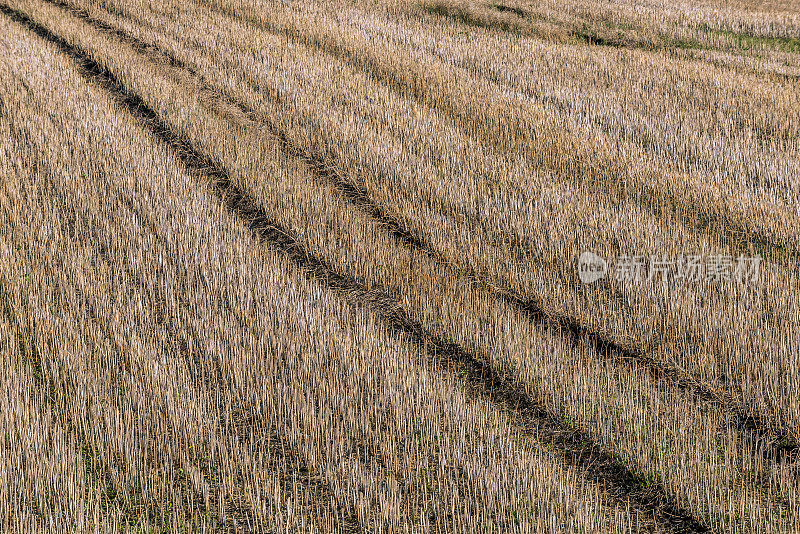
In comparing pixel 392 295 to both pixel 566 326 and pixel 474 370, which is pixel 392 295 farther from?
pixel 566 326

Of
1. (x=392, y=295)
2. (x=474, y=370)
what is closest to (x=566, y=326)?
(x=474, y=370)

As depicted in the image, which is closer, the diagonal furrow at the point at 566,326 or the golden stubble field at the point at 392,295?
the golden stubble field at the point at 392,295

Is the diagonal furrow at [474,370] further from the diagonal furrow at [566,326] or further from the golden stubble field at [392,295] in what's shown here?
the diagonal furrow at [566,326]

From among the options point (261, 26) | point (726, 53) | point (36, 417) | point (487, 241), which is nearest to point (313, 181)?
point (487, 241)

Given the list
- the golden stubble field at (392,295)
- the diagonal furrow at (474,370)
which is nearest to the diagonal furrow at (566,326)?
the golden stubble field at (392,295)

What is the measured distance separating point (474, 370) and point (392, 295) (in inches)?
44.2

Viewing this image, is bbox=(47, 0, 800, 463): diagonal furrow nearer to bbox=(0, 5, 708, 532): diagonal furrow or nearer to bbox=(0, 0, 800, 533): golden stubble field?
bbox=(0, 0, 800, 533): golden stubble field

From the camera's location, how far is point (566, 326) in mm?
5125

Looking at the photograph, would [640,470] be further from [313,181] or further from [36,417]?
[313,181]

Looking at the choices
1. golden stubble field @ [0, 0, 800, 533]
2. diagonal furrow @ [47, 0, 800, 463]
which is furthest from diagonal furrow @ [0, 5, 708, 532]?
diagonal furrow @ [47, 0, 800, 463]

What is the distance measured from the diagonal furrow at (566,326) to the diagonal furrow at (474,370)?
66 cm

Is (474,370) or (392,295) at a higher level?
(392,295)

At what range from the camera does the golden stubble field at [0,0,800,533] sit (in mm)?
3627

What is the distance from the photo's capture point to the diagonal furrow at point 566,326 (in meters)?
4.02
